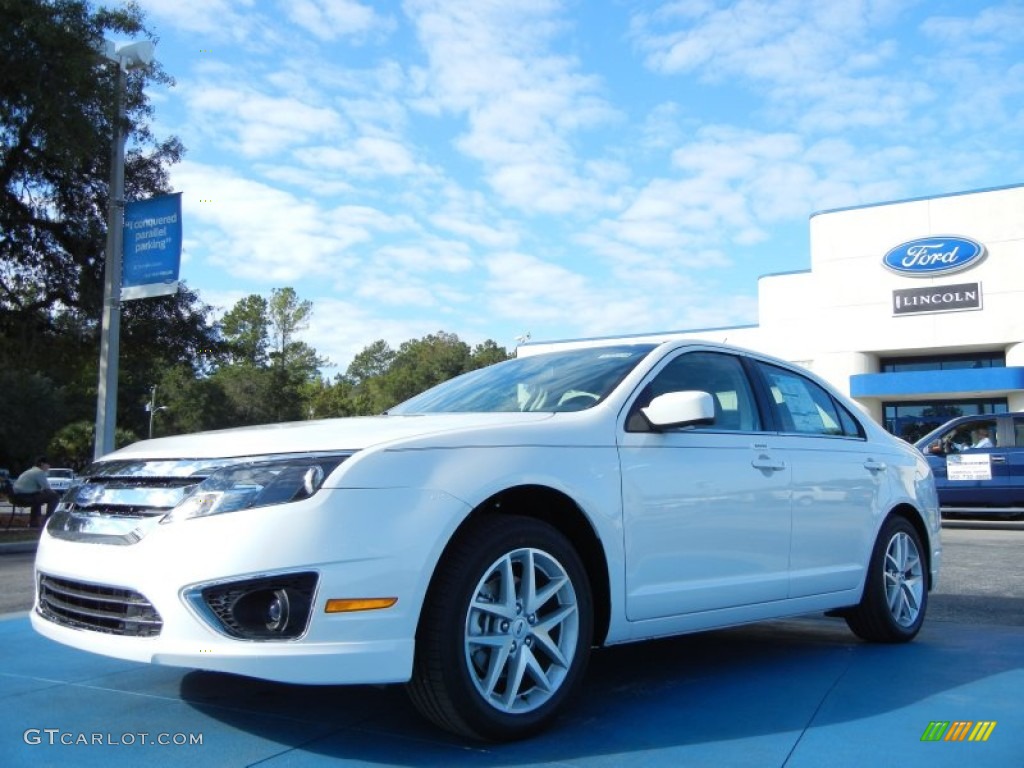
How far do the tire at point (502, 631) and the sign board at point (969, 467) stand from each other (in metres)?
13.4

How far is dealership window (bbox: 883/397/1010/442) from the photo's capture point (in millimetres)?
35656

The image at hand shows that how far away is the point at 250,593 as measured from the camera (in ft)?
10.1

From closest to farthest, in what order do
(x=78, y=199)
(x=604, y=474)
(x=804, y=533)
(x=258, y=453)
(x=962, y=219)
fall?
(x=258, y=453), (x=604, y=474), (x=804, y=533), (x=78, y=199), (x=962, y=219)

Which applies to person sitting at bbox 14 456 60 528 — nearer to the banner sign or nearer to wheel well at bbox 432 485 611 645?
the banner sign

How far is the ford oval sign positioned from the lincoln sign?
24.1 inches

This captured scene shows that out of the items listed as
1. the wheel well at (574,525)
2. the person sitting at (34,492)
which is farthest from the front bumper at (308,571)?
the person sitting at (34,492)

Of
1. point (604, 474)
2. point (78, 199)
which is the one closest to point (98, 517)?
point (604, 474)

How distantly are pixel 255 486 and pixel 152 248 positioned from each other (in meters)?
11.7

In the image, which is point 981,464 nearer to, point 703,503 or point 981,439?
point 981,439

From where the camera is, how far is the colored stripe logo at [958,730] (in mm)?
3576

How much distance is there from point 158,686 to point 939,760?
10.4 ft

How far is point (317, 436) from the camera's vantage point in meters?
3.50

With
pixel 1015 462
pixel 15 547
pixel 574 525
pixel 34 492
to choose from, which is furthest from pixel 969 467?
pixel 34 492

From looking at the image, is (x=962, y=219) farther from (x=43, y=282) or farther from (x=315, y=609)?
(x=315, y=609)
